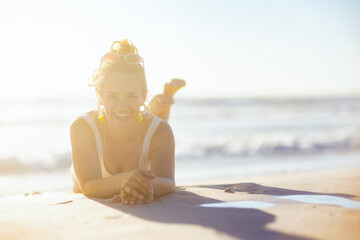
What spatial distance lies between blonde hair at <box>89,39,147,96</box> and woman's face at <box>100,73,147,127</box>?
5 cm

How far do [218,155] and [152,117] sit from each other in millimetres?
5866

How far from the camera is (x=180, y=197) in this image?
3.40m

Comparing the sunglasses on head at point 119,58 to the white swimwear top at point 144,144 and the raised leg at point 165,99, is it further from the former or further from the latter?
the raised leg at point 165,99

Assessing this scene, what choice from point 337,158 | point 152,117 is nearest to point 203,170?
point 337,158

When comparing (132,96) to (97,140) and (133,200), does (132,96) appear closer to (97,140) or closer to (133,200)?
(97,140)

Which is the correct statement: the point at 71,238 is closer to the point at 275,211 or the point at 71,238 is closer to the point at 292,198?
the point at 275,211

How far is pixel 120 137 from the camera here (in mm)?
3715

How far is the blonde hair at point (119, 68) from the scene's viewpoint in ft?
11.1

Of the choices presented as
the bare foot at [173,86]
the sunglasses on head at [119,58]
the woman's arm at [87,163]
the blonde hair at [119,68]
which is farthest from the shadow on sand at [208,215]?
the bare foot at [173,86]

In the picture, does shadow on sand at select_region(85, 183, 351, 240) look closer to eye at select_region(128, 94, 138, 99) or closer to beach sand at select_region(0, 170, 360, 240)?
beach sand at select_region(0, 170, 360, 240)

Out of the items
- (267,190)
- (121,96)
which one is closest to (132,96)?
(121,96)

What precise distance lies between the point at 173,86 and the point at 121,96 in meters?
2.55

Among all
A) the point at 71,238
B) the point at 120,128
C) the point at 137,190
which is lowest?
the point at 71,238

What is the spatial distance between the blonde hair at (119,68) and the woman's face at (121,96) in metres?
0.05
